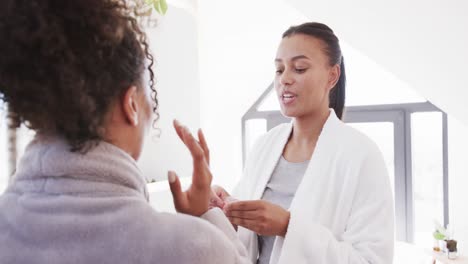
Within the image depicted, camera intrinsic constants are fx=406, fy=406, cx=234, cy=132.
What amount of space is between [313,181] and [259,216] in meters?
0.22

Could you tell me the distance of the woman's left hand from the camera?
0.91 metres

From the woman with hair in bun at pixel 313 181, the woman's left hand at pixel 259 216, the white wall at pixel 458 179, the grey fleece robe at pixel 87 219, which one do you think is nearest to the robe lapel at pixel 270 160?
the woman with hair in bun at pixel 313 181

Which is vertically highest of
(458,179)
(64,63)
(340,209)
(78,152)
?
(64,63)

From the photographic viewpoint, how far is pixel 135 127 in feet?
1.78

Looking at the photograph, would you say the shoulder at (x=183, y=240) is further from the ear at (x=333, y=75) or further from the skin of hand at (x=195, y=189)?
the ear at (x=333, y=75)

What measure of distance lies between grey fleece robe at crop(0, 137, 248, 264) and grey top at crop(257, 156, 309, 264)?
640 millimetres

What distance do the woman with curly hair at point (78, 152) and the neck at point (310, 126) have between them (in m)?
0.73

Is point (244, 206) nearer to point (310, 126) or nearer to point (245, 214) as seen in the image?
point (245, 214)

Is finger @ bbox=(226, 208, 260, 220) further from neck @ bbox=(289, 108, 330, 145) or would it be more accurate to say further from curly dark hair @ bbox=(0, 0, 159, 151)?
curly dark hair @ bbox=(0, 0, 159, 151)

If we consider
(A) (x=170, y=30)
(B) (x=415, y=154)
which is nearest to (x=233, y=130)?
(A) (x=170, y=30)

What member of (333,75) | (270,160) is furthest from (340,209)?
(333,75)

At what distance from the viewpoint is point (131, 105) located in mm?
524

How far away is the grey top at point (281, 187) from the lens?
1.13m

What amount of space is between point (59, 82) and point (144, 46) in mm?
150
